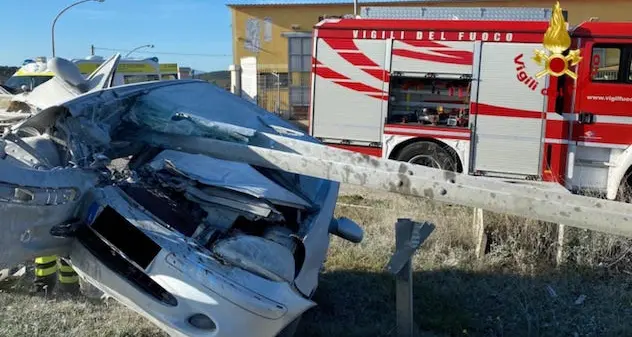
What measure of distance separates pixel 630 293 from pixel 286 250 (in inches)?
119

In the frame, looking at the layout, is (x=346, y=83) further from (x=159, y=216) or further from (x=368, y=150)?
(x=159, y=216)

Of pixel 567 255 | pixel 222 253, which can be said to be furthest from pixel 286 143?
pixel 567 255

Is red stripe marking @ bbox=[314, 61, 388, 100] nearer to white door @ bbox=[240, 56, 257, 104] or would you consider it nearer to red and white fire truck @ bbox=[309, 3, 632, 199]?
red and white fire truck @ bbox=[309, 3, 632, 199]

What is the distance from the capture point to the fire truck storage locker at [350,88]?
920 cm

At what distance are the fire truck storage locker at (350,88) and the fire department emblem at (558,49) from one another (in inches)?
93.0

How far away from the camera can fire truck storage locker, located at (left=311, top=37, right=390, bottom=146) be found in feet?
30.2

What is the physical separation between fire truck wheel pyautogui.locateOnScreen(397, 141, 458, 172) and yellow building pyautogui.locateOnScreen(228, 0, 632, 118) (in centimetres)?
1351

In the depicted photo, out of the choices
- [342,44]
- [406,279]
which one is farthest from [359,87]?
[406,279]

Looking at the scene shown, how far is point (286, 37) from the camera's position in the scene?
2395cm

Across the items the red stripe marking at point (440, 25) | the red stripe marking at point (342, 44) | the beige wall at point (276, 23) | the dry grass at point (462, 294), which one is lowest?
the dry grass at point (462, 294)

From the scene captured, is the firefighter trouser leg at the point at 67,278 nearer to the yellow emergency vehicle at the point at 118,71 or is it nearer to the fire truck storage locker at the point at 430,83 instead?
the fire truck storage locker at the point at 430,83

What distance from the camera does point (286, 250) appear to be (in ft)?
9.62

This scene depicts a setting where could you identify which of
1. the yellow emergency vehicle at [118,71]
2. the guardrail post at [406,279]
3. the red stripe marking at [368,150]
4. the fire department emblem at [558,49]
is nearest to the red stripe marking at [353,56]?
the red stripe marking at [368,150]

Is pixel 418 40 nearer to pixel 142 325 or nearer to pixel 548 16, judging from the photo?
pixel 548 16
